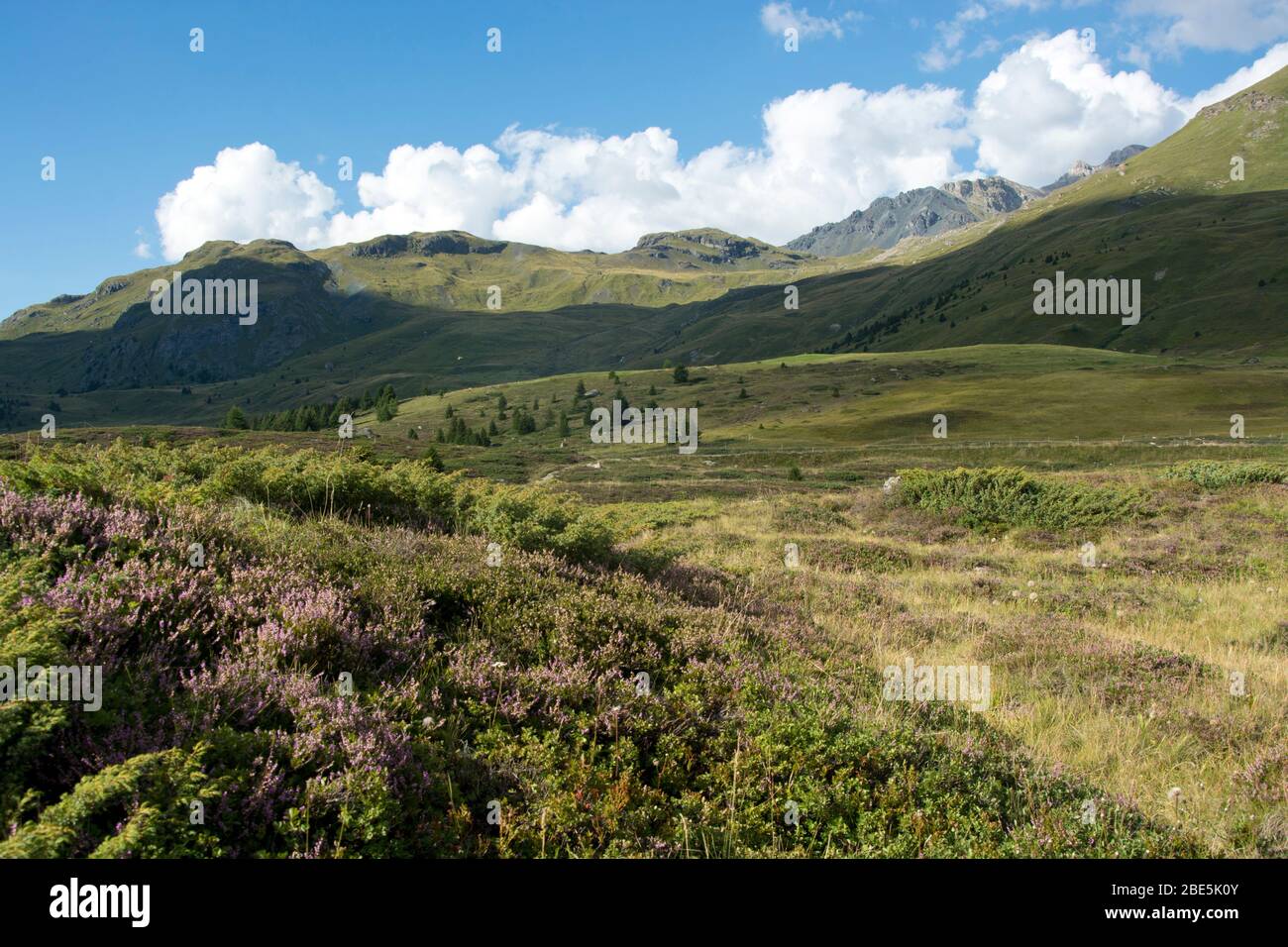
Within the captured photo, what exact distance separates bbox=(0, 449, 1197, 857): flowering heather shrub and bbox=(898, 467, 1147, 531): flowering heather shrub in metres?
16.6

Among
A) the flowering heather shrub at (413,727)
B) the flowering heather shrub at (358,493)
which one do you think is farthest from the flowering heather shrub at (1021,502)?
the flowering heather shrub at (413,727)

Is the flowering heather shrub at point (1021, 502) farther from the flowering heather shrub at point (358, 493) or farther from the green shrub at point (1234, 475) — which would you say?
the flowering heather shrub at point (358, 493)

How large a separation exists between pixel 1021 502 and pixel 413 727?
21286mm

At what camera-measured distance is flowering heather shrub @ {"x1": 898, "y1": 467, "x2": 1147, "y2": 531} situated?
65.8ft

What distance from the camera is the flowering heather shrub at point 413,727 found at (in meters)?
3.11

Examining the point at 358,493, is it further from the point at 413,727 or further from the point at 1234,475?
the point at 1234,475

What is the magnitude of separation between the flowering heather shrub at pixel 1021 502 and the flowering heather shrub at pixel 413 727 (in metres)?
16.6

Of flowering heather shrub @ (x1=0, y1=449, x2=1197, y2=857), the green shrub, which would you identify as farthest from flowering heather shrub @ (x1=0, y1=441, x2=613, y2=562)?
the green shrub

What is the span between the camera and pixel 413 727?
4238 millimetres

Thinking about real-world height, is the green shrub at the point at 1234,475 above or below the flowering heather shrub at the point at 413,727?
above
